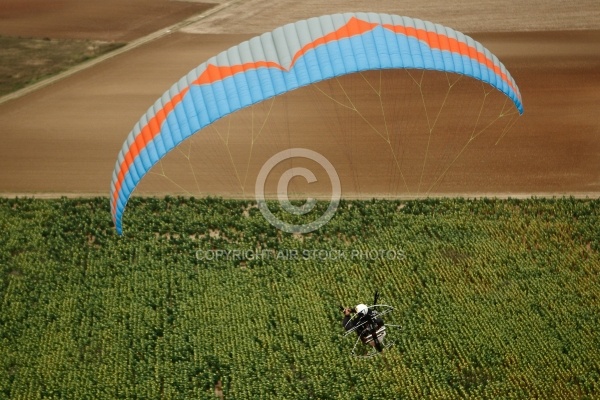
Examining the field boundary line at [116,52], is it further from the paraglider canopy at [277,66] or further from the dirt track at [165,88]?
the paraglider canopy at [277,66]

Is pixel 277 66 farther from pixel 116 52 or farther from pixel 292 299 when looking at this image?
pixel 116 52

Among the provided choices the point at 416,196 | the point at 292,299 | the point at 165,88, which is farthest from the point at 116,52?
the point at 292,299

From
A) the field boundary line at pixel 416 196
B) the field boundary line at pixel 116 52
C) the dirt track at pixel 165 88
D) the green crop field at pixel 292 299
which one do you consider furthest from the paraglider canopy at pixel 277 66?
the field boundary line at pixel 116 52

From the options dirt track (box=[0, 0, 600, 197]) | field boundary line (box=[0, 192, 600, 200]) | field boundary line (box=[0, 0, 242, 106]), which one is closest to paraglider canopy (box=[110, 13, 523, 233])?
field boundary line (box=[0, 192, 600, 200])

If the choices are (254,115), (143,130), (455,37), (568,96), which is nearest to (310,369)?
(143,130)

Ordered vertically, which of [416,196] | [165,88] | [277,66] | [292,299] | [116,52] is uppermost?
[116,52]
